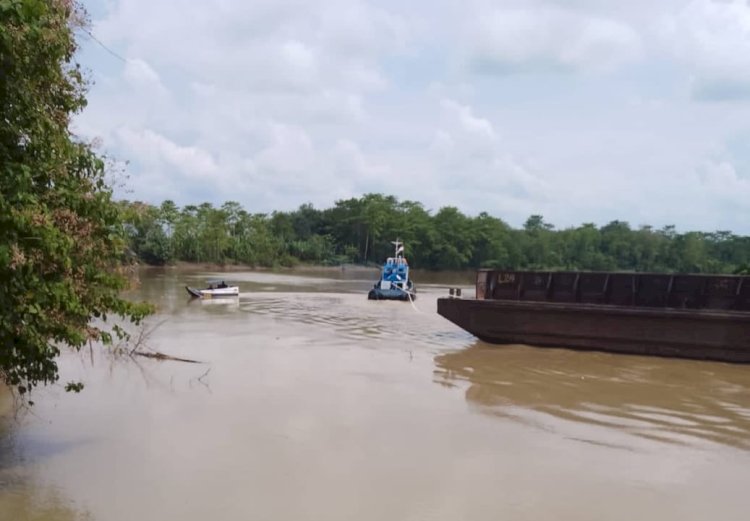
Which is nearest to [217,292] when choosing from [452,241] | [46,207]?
[46,207]

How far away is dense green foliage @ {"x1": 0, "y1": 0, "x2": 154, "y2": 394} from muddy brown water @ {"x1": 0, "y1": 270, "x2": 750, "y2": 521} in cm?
153

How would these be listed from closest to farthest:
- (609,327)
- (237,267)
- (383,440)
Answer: (383,440) < (609,327) < (237,267)

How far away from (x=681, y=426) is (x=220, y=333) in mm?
12886

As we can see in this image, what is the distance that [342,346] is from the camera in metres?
16.9

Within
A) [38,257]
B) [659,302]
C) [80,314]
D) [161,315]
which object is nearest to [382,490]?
[80,314]

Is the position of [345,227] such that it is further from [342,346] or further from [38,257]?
[38,257]

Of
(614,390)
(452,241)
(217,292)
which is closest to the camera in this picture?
(614,390)

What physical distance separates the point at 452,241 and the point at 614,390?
285 ft

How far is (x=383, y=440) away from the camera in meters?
8.40

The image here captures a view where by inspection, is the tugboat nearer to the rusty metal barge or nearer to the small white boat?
the small white boat

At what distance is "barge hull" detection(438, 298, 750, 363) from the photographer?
46.1 feet

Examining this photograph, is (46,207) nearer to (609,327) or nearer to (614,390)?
(614,390)

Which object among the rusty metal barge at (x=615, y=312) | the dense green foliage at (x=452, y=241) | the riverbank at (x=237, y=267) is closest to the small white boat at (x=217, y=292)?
the rusty metal barge at (x=615, y=312)

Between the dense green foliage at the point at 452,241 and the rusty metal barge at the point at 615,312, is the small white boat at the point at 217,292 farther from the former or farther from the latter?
the dense green foliage at the point at 452,241
